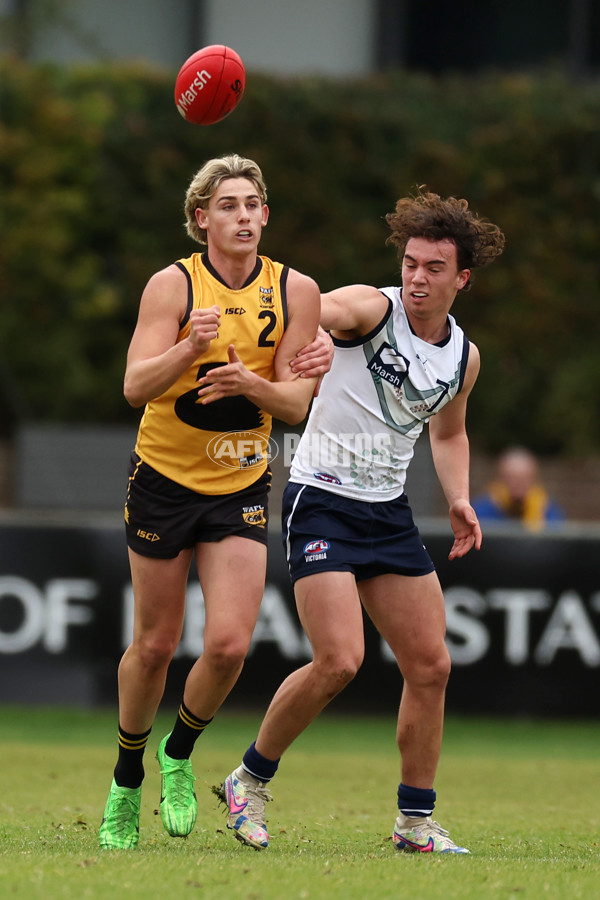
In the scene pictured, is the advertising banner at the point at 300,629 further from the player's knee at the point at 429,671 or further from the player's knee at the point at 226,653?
the player's knee at the point at 226,653

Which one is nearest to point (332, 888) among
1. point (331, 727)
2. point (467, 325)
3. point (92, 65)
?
point (331, 727)

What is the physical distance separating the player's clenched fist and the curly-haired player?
72 cm

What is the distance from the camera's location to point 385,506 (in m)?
5.92

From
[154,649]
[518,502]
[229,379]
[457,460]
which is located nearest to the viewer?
[229,379]

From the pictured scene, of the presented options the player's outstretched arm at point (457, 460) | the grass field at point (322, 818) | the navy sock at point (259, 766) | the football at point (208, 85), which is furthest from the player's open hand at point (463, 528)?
the football at point (208, 85)

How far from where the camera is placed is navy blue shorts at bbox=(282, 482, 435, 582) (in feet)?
18.9

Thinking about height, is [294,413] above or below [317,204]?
below

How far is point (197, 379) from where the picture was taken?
18.2ft

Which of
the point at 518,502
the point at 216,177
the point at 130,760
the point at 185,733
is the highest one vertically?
the point at 216,177

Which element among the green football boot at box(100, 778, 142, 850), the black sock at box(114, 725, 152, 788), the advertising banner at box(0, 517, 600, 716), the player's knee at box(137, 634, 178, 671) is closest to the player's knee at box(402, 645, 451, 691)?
the player's knee at box(137, 634, 178, 671)

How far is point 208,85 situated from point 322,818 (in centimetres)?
373

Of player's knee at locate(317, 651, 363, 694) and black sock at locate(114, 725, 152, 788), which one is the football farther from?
black sock at locate(114, 725, 152, 788)

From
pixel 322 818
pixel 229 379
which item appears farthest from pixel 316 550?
pixel 322 818

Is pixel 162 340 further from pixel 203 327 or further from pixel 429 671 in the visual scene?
pixel 429 671
